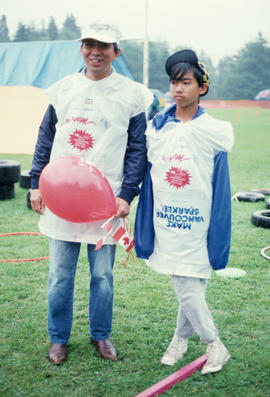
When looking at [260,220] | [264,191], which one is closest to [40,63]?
[264,191]

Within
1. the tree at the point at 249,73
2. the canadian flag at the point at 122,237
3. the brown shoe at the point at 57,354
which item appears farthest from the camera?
the tree at the point at 249,73

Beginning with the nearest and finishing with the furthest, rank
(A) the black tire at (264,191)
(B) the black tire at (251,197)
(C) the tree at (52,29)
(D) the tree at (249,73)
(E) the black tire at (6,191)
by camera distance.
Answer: (B) the black tire at (251,197), (E) the black tire at (6,191), (A) the black tire at (264,191), (C) the tree at (52,29), (D) the tree at (249,73)

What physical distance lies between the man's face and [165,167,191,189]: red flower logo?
0.73 m

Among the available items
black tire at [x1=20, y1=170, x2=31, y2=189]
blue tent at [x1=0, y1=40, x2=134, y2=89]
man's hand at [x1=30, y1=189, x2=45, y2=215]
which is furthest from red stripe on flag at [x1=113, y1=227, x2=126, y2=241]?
blue tent at [x1=0, y1=40, x2=134, y2=89]

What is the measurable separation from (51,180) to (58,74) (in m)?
10.7

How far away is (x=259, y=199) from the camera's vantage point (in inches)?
299

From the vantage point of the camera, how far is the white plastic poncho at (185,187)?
8.56 feet

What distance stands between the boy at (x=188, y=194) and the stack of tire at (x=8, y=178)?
5.31 metres

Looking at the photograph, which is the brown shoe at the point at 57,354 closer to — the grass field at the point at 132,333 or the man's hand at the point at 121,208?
the grass field at the point at 132,333

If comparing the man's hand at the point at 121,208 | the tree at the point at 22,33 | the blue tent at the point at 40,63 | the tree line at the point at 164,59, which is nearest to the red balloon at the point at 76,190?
the man's hand at the point at 121,208

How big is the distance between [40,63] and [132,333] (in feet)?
35.9

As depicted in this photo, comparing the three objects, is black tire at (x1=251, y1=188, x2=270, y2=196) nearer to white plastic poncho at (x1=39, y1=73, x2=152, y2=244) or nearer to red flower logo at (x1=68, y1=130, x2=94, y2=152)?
white plastic poncho at (x1=39, y1=73, x2=152, y2=244)

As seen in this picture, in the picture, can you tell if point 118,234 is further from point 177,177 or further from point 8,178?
point 8,178

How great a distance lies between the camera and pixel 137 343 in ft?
10.5
